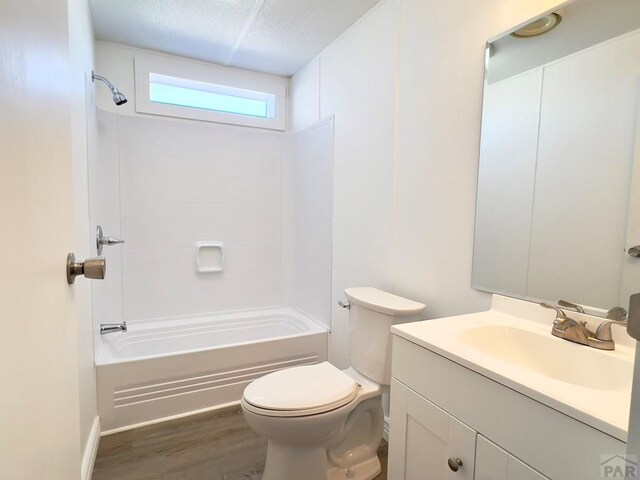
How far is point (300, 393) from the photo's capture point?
1.45 metres

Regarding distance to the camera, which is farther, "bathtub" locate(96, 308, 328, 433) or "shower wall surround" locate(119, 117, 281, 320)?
"shower wall surround" locate(119, 117, 281, 320)

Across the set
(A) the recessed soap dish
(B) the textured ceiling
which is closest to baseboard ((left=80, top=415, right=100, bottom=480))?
(A) the recessed soap dish

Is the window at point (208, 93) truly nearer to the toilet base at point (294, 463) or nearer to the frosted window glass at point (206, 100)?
the frosted window glass at point (206, 100)

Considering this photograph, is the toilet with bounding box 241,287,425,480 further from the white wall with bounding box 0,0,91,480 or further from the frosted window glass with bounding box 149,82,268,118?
the frosted window glass with bounding box 149,82,268,118

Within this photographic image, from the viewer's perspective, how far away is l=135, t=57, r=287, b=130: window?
8.70ft

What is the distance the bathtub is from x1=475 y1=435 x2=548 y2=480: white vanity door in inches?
66.0

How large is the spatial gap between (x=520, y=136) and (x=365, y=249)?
42.1 inches

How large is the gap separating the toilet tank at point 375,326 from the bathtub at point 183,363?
0.81m

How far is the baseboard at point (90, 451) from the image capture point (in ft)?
5.16

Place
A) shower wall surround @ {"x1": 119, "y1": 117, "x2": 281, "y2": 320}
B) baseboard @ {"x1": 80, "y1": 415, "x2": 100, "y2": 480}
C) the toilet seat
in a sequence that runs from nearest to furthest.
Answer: the toilet seat, baseboard @ {"x1": 80, "y1": 415, "x2": 100, "y2": 480}, shower wall surround @ {"x1": 119, "y1": 117, "x2": 281, "y2": 320}

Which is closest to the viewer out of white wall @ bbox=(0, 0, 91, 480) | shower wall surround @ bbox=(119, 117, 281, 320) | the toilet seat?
white wall @ bbox=(0, 0, 91, 480)

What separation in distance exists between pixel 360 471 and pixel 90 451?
1.34 m

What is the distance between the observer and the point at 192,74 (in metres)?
2.77

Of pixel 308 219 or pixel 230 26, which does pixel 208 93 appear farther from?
pixel 308 219
